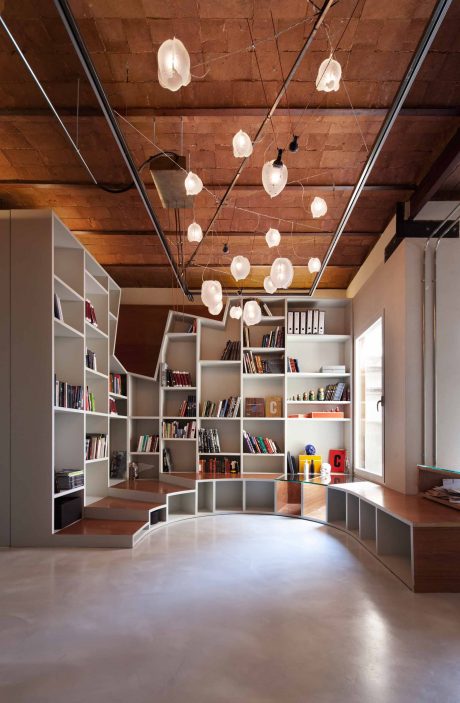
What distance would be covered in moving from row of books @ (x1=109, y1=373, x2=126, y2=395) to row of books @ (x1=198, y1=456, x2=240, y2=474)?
5.15 ft

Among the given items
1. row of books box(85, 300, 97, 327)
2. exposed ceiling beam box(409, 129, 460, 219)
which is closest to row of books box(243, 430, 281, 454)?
row of books box(85, 300, 97, 327)

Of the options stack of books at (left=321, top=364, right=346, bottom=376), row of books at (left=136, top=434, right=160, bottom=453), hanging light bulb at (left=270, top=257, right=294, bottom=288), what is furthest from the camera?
stack of books at (left=321, top=364, right=346, bottom=376)

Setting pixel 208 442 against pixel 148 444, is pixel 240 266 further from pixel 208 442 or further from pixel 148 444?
pixel 148 444

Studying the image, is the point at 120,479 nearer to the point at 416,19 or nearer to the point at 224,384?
the point at 224,384

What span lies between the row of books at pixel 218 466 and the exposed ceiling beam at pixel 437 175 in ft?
14.3

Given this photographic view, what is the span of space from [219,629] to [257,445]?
536cm

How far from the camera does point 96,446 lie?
7.13m

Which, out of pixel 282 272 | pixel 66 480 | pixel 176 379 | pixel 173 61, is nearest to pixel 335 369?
pixel 176 379

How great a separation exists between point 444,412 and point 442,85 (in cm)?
294

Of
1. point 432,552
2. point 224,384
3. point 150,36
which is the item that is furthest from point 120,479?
point 150,36

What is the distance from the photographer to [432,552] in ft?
14.1

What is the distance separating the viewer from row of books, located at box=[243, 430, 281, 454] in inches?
347

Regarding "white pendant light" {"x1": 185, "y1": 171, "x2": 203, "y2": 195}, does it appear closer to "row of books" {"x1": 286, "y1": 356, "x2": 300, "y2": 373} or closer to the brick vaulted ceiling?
the brick vaulted ceiling

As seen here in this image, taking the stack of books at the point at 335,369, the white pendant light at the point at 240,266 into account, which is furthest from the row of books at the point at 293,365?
the white pendant light at the point at 240,266
